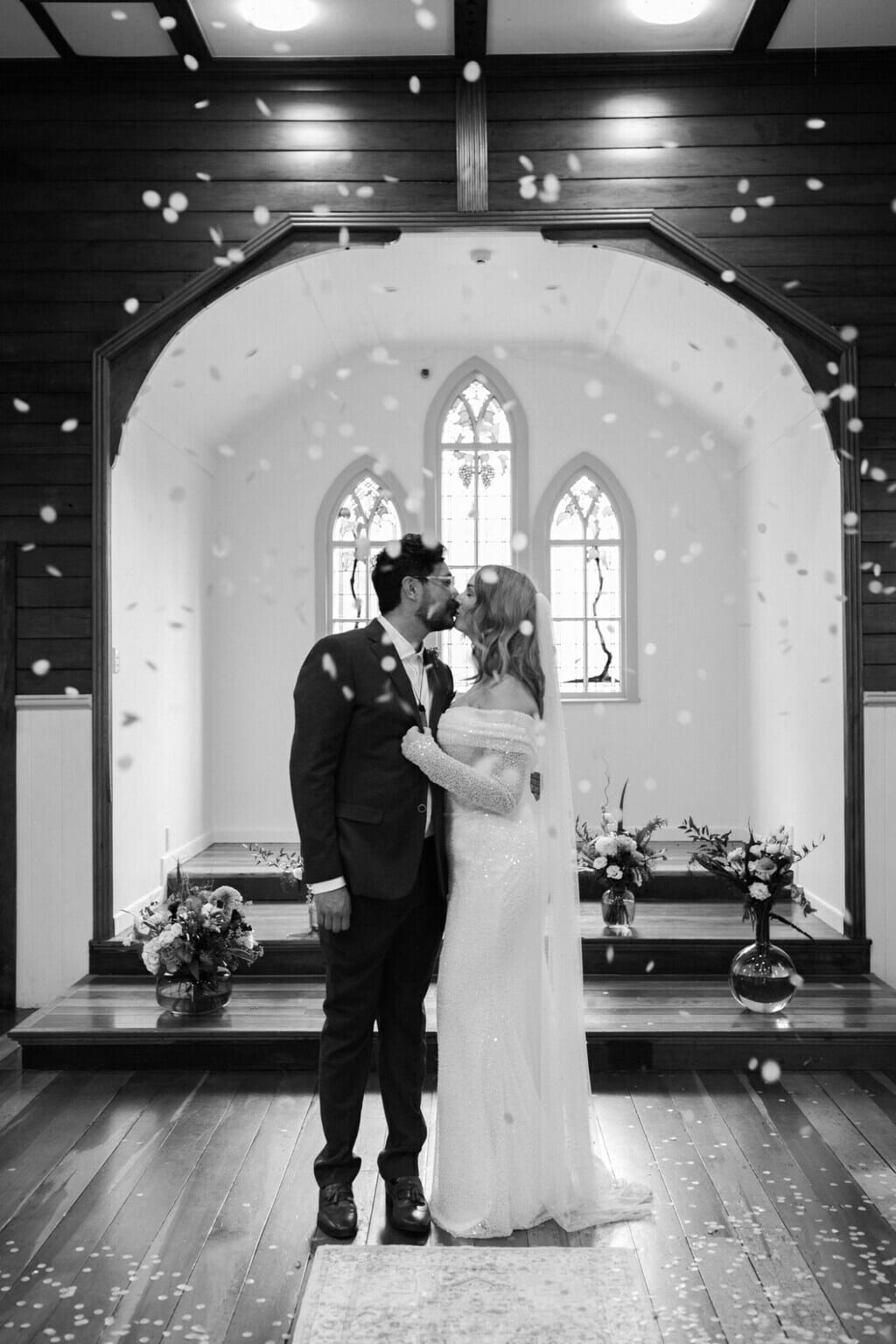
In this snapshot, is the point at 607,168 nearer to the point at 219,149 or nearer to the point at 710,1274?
the point at 219,149

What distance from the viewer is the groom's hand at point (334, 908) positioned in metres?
3.07

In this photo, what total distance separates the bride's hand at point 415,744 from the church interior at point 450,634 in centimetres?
115

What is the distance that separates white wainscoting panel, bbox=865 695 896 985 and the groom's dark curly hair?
2.84 meters

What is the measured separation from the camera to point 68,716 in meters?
5.36

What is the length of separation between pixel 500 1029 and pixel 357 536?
5.88 meters

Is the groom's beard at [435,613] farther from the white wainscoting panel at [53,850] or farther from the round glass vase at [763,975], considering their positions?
the white wainscoting panel at [53,850]

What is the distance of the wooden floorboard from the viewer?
272 centimetres

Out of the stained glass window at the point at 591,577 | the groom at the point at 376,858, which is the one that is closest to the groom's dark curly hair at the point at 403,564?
the groom at the point at 376,858

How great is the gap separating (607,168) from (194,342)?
2.23m

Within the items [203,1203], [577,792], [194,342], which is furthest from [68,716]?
[577,792]

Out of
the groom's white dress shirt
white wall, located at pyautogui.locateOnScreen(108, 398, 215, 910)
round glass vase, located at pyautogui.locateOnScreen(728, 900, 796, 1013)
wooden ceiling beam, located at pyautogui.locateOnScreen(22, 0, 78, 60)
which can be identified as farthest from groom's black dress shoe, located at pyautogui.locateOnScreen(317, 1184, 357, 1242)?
wooden ceiling beam, located at pyautogui.locateOnScreen(22, 0, 78, 60)

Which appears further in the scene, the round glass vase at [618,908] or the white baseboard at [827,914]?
the white baseboard at [827,914]

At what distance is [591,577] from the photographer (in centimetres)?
869

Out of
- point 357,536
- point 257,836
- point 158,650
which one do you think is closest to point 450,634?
point 357,536
